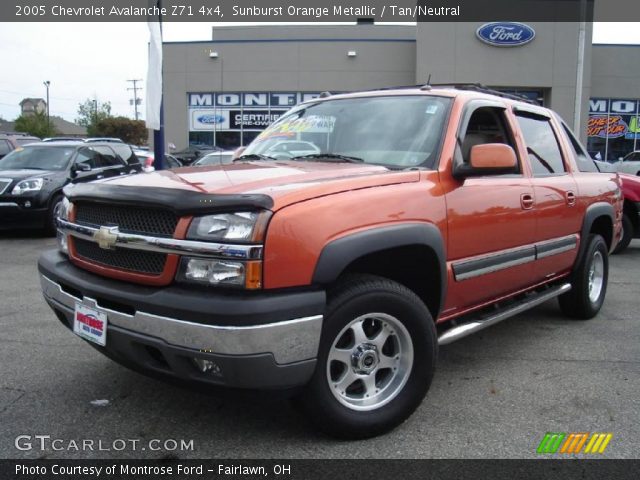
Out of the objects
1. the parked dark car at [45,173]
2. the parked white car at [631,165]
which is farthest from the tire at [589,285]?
the parked white car at [631,165]

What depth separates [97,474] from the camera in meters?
2.55

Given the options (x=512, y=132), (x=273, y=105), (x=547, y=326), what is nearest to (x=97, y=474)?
(x=512, y=132)

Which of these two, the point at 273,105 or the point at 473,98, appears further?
the point at 273,105

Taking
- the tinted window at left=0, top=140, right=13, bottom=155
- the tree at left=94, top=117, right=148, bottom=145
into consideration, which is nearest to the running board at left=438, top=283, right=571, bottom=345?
the tinted window at left=0, top=140, right=13, bottom=155

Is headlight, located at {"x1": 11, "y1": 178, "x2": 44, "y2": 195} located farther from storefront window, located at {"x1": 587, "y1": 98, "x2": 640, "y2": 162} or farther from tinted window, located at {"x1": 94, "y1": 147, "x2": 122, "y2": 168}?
storefront window, located at {"x1": 587, "y1": 98, "x2": 640, "y2": 162}

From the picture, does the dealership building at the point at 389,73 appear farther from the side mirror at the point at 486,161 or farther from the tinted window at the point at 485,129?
the side mirror at the point at 486,161

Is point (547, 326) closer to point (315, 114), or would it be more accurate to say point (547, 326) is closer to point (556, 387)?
point (556, 387)

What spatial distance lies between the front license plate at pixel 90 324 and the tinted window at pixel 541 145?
3.09 m

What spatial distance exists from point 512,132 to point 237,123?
24.9 m

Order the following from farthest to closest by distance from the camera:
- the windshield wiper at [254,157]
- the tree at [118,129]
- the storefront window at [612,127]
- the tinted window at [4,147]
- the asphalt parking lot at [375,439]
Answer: the tree at [118,129] < the storefront window at [612,127] < the tinted window at [4,147] < the windshield wiper at [254,157] < the asphalt parking lot at [375,439]

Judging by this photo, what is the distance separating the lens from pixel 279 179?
111 inches

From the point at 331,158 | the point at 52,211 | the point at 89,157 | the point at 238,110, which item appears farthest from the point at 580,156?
the point at 238,110

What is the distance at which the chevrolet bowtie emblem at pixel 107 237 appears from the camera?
273 centimetres

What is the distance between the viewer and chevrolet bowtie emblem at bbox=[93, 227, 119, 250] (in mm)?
2727
